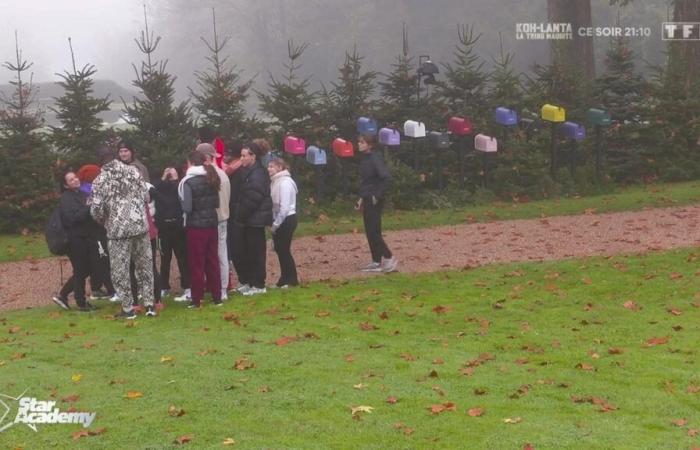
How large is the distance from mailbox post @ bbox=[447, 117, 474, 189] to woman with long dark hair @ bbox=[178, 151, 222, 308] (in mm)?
8947

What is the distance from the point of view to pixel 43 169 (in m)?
18.9

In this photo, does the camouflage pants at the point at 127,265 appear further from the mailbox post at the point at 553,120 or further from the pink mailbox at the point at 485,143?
the mailbox post at the point at 553,120

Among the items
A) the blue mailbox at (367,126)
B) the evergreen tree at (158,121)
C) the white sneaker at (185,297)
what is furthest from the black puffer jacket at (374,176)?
the evergreen tree at (158,121)

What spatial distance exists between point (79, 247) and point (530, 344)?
5001 mm

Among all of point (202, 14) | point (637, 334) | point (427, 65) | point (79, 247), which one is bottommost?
point (637, 334)

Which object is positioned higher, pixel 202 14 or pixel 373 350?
pixel 202 14

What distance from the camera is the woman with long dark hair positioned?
11664mm

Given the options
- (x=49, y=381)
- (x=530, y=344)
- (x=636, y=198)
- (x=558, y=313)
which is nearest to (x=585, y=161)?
(x=636, y=198)

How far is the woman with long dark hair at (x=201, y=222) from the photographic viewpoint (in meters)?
11.7

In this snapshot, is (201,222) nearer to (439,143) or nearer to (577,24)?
(439,143)

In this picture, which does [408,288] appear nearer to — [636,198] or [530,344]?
[530,344]

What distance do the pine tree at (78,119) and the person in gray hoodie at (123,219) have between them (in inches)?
323

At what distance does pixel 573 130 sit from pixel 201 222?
35.7 feet

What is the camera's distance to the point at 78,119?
19.6m
